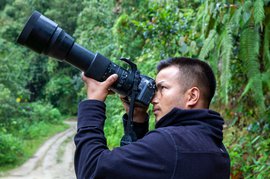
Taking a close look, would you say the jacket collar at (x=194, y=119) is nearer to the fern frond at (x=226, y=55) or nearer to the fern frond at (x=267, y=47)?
the fern frond at (x=226, y=55)

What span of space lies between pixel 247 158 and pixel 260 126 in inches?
13.9

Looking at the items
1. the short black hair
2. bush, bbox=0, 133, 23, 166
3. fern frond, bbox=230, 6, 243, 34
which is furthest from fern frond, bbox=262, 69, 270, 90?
bush, bbox=0, 133, 23, 166

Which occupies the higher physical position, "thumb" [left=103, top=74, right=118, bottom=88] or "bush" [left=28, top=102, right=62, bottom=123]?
"thumb" [left=103, top=74, right=118, bottom=88]

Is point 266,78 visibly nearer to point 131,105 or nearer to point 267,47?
point 267,47

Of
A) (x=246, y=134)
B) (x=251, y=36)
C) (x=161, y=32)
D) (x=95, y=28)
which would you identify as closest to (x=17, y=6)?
(x=95, y=28)

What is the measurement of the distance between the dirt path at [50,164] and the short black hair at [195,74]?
658cm

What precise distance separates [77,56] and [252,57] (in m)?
1.06

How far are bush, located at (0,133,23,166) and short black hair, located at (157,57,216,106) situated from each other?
8.01 metres

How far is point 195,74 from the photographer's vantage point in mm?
1428

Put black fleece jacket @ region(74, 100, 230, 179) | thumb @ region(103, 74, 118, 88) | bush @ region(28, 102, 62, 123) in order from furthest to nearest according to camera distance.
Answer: bush @ region(28, 102, 62, 123)
thumb @ region(103, 74, 118, 88)
black fleece jacket @ region(74, 100, 230, 179)

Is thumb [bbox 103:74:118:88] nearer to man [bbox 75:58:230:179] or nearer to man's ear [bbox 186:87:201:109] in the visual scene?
man [bbox 75:58:230:179]

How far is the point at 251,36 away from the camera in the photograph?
7.16 ft

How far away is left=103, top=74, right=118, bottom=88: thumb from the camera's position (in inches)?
57.9

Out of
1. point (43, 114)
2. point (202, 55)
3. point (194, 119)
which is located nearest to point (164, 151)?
point (194, 119)
